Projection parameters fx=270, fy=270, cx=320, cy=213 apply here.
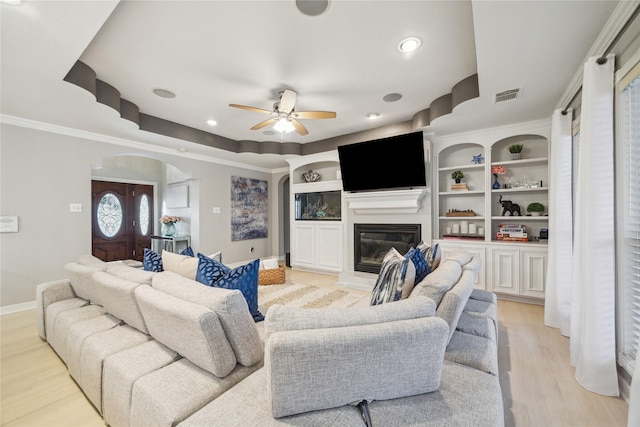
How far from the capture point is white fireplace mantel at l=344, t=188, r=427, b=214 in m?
4.21

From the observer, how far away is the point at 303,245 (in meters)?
5.70

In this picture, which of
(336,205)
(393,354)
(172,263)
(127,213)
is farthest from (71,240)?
(393,354)

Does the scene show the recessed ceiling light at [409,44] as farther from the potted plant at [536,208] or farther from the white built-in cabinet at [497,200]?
the potted plant at [536,208]

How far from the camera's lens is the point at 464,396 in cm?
109

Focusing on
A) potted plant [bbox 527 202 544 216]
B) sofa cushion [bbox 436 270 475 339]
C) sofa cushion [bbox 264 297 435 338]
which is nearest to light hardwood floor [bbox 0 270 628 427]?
sofa cushion [bbox 436 270 475 339]

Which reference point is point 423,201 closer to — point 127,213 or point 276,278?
point 276,278

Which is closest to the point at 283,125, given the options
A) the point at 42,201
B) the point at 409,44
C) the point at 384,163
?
the point at 409,44

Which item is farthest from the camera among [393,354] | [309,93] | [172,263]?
[309,93]

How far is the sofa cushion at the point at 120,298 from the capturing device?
5.41 feet

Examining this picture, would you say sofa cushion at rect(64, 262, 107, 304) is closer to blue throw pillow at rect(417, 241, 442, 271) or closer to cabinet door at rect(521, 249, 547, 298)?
blue throw pillow at rect(417, 241, 442, 271)

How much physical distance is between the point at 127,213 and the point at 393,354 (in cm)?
687

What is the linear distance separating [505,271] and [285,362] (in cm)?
385

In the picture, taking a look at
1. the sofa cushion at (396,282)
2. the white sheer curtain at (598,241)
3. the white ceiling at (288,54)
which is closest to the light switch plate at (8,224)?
the white ceiling at (288,54)

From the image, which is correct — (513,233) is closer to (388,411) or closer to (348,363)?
(388,411)
